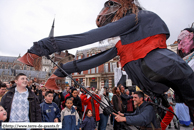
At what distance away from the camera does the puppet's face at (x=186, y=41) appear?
2.47 m

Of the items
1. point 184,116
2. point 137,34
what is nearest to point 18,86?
point 137,34

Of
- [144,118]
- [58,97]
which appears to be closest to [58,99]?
[58,97]

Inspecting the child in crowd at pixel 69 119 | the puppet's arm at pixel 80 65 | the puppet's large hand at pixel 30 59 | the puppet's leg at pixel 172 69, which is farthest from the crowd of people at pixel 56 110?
the puppet's large hand at pixel 30 59

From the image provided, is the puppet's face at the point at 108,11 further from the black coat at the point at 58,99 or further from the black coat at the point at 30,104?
the black coat at the point at 58,99

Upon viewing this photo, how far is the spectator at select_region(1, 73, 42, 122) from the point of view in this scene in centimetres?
271

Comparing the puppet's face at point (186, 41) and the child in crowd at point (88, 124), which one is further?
the child in crowd at point (88, 124)

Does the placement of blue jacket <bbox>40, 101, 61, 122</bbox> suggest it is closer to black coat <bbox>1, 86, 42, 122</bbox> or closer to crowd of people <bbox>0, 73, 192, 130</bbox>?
crowd of people <bbox>0, 73, 192, 130</bbox>

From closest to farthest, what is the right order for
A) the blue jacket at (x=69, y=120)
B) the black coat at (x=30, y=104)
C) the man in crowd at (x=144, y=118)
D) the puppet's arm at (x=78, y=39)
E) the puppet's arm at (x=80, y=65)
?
the puppet's arm at (x=78, y=39) < the man in crowd at (x=144, y=118) < the puppet's arm at (x=80, y=65) < the black coat at (x=30, y=104) < the blue jacket at (x=69, y=120)

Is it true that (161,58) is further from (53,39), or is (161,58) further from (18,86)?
(18,86)

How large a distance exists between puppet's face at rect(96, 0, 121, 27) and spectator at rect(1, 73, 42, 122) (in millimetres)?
2218

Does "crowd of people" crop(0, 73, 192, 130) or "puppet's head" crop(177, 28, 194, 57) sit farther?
"puppet's head" crop(177, 28, 194, 57)

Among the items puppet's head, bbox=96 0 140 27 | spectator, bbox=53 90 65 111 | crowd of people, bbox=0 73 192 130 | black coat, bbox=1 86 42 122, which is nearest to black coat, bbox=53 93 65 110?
spectator, bbox=53 90 65 111

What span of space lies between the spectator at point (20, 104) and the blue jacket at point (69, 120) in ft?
3.49

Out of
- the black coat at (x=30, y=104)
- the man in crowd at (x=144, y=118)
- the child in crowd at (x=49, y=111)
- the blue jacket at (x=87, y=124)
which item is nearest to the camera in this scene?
the man in crowd at (x=144, y=118)
